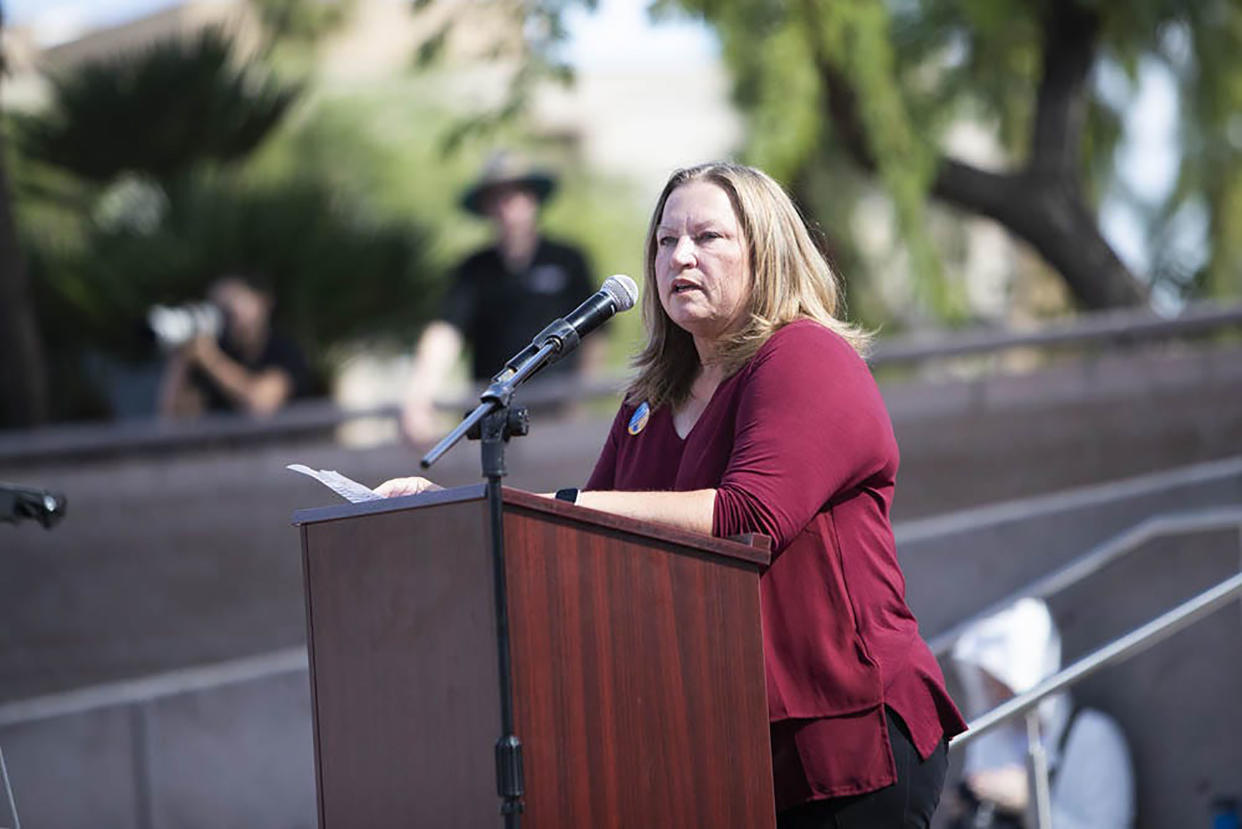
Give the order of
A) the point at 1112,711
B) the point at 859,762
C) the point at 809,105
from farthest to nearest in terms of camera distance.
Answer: the point at 809,105 → the point at 1112,711 → the point at 859,762

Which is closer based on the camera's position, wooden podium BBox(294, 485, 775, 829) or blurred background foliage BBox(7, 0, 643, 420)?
wooden podium BBox(294, 485, 775, 829)

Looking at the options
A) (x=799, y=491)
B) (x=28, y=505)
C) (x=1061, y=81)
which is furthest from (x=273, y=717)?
(x=1061, y=81)

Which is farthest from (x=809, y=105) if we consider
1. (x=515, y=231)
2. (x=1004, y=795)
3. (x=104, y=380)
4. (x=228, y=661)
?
(x=104, y=380)

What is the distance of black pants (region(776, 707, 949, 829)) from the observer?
10.4ft

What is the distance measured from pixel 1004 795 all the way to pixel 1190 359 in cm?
376

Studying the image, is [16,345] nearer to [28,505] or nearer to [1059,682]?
[28,505]

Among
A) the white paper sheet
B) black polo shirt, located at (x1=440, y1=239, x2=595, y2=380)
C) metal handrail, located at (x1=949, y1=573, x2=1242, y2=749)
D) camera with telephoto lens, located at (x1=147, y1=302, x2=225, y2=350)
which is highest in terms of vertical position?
camera with telephoto lens, located at (x1=147, y1=302, x2=225, y2=350)

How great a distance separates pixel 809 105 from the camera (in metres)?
10.0

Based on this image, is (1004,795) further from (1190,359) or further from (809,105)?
(809,105)

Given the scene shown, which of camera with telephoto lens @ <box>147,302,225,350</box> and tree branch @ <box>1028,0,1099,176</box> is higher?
tree branch @ <box>1028,0,1099,176</box>

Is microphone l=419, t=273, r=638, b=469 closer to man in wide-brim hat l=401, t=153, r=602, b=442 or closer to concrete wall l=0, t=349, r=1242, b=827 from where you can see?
concrete wall l=0, t=349, r=1242, b=827

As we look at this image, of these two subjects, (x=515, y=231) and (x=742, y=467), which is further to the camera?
(x=515, y=231)

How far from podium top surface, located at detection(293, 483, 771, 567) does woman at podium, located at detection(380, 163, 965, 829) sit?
69 millimetres

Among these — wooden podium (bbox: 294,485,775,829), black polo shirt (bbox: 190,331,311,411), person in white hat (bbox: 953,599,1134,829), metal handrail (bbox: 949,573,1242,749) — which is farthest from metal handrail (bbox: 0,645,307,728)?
wooden podium (bbox: 294,485,775,829)
